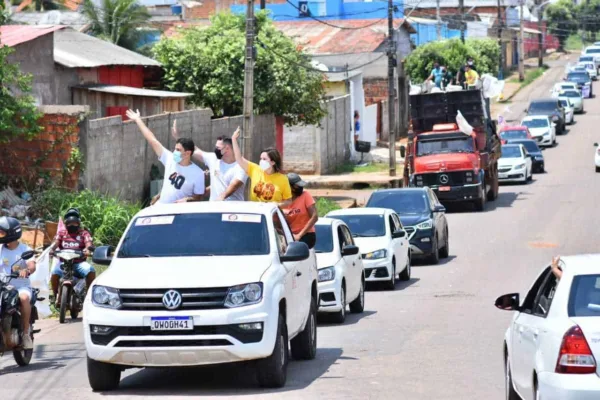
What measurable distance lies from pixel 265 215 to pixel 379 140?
152 feet

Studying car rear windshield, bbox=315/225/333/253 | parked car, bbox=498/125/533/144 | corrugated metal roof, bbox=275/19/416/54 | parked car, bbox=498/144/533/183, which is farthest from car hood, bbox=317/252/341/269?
corrugated metal roof, bbox=275/19/416/54

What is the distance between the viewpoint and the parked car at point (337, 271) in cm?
1666

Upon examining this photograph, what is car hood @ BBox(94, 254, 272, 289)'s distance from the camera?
1105 centimetres

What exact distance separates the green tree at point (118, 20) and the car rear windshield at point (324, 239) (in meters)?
32.4

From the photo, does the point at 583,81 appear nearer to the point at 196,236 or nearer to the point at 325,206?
the point at 325,206

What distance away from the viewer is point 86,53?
33.8m

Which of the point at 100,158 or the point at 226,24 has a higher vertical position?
the point at 226,24

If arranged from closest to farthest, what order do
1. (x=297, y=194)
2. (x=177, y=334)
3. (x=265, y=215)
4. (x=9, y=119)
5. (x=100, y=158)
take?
(x=177, y=334) → (x=265, y=215) → (x=297, y=194) → (x=9, y=119) → (x=100, y=158)

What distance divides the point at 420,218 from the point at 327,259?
30.4 feet

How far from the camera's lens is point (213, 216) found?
12.4m

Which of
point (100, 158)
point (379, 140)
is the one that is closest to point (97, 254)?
point (100, 158)

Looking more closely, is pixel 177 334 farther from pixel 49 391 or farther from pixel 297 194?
pixel 297 194

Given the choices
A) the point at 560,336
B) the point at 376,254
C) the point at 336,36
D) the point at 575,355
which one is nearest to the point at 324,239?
the point at 376,254

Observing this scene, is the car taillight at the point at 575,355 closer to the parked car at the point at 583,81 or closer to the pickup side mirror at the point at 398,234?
the pickup side mirror at the point at 398,234
